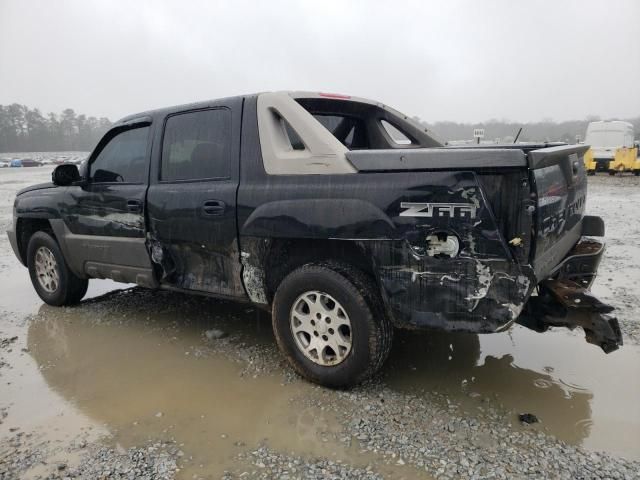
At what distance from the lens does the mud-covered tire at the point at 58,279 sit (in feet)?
15.8

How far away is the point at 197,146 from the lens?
3.67m

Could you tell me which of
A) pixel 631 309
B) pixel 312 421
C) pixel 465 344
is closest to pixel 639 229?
pixel 631 309

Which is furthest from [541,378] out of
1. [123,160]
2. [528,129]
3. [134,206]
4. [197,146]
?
[528,129]

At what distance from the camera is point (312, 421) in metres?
2.79

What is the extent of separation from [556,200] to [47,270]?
15.6 feet

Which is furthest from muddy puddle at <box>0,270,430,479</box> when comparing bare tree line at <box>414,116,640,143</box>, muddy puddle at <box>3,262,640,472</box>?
bare tree line at <box>414,116,640,143</box>

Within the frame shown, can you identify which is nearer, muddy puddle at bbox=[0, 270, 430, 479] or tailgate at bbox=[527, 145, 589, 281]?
tailgate at bbox=[527, 145, 589, 281]

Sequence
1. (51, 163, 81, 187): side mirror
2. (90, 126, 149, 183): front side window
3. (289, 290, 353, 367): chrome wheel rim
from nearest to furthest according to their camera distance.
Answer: (289, 290, 353, 367): chrome wheel rim, (90, 126, 149, 183): front side window, (51, 163, 81, 187): side mirror

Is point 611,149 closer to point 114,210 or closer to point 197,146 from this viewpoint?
point 197,146

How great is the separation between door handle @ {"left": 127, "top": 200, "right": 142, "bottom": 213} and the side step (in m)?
2.93

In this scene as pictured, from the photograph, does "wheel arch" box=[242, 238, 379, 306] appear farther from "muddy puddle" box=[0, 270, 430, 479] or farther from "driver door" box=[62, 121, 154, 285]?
"driver door" box=[62, 121, 154, 285]

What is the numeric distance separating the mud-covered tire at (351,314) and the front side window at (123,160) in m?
1.74

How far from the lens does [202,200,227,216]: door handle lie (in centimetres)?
337

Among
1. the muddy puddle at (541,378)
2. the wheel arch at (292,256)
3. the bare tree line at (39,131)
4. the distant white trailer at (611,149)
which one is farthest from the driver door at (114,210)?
the bare tree line at (39,131)
